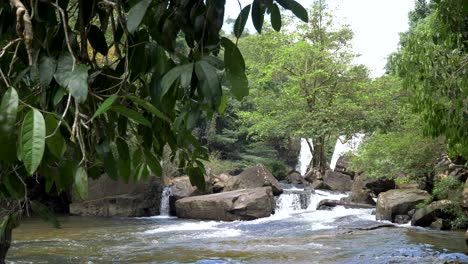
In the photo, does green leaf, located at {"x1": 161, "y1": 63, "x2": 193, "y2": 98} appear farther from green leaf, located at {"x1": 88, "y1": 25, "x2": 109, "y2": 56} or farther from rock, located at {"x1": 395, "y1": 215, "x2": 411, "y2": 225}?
rock, located at {"x1": 395, "y1": 215, "x2": 411, "y2": 225}

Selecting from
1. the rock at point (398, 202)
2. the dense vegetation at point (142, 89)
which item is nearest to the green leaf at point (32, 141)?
the dense vegetation at point (142, 89)

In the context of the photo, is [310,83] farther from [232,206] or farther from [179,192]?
[232,206]

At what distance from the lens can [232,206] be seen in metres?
14.3

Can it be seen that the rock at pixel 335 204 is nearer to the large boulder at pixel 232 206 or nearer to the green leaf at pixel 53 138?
the large boulder at pixel 232 206

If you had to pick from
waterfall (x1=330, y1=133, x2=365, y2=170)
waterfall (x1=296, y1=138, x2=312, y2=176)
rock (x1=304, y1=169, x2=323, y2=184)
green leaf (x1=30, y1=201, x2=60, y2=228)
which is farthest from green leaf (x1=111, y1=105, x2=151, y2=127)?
waterfall (x1=296, y1=138, x2=312, y2=176)

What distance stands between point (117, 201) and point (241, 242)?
667cm

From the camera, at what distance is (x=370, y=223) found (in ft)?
39.0

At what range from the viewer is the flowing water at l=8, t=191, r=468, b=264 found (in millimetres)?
8898

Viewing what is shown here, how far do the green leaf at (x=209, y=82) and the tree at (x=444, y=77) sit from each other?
466 centimetres

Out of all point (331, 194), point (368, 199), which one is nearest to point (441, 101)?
point (368, 199)

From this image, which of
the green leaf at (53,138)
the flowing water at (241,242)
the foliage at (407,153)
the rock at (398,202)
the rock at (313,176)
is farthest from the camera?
the rock at (313,176)

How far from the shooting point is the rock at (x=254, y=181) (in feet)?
57.4

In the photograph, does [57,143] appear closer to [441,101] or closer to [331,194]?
[441,101]

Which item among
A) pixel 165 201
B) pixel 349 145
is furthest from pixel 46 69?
pixel 349 145
